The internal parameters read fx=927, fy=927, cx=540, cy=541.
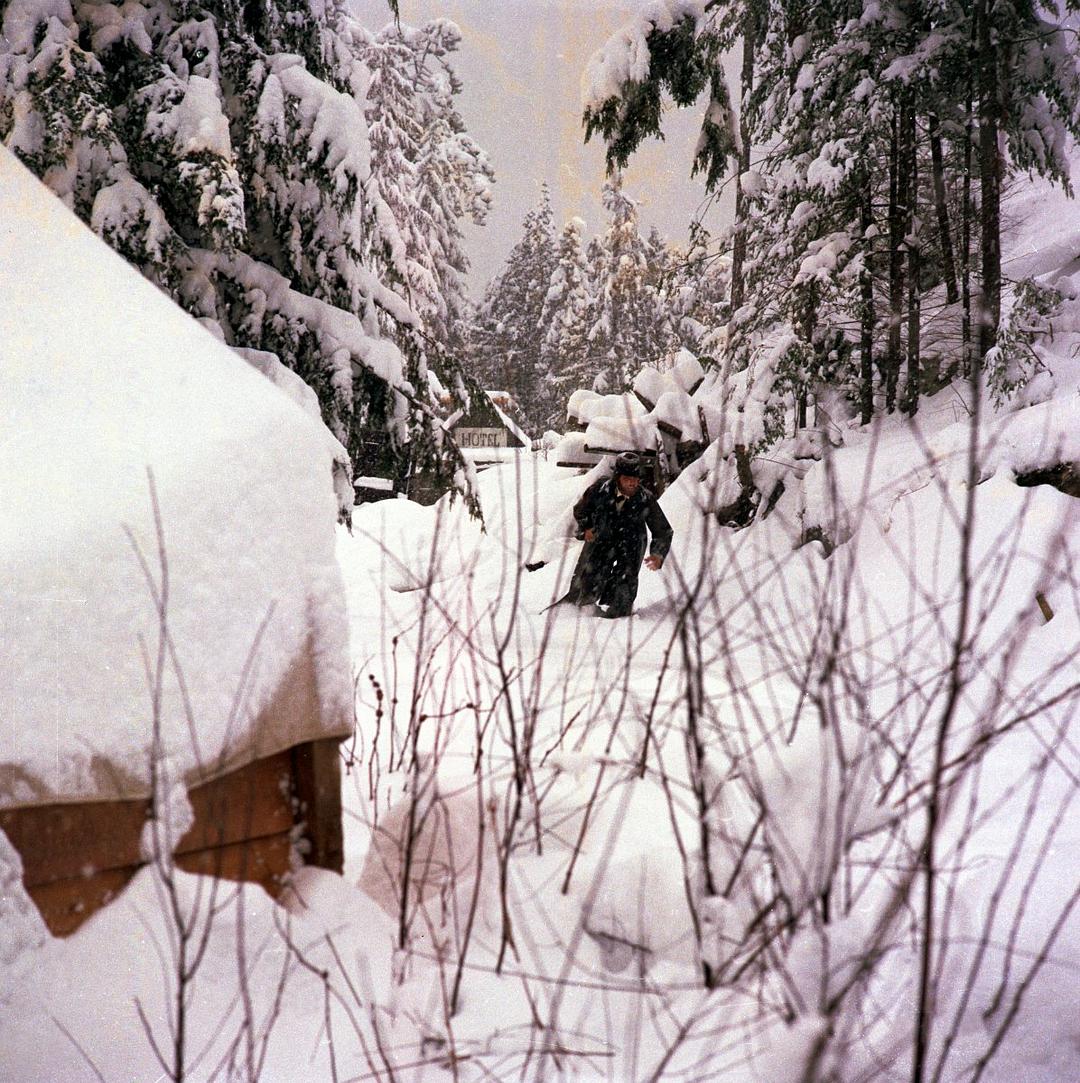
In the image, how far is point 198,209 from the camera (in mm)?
5316

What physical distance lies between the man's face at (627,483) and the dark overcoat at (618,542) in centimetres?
5

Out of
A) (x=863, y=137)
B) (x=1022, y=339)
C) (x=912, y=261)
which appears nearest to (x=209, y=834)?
(x=1022, y=339)

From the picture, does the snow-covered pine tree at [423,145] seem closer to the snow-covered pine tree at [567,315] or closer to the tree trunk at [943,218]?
the tree trunk at [943,218]

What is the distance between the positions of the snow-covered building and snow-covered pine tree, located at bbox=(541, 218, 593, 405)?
21.3m

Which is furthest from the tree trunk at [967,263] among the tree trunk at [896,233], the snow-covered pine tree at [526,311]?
the snow-covered pine tree at [526,311]

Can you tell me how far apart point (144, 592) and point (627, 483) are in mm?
5622

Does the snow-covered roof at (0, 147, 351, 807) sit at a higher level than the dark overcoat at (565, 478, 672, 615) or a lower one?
higher

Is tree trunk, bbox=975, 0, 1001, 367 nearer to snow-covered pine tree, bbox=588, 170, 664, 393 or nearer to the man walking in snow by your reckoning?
the man walking in snow

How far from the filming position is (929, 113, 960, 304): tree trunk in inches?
366

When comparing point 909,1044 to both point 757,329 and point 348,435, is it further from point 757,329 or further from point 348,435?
point 757,329

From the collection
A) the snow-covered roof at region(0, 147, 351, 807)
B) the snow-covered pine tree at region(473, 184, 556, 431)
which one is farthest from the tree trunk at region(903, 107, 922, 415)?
the snow-covered pine tree at region(473, 184, 556, 431)

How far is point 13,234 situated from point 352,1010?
241 centimetres

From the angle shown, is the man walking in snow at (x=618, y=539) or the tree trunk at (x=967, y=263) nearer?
the man walking in snow at (x=618, y=539)

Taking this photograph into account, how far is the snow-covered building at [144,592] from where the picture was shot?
2.17 meters
